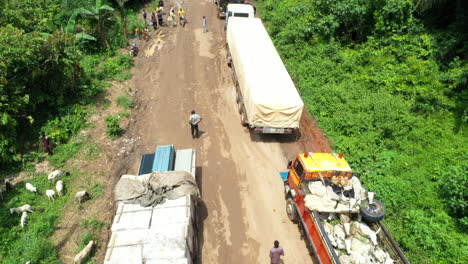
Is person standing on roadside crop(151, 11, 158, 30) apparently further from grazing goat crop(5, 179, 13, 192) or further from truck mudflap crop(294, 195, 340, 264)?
truck mudflap crop(294, 195, 340, 264)

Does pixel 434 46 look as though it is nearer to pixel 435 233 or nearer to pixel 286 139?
pixel 286 139

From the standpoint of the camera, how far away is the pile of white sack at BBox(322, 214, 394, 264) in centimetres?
841

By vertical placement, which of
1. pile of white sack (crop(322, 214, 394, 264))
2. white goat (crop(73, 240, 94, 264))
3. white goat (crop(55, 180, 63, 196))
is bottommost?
white goat (crop(73, 240, 94, 264))

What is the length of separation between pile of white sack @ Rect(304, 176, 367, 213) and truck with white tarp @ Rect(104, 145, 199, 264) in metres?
3.91

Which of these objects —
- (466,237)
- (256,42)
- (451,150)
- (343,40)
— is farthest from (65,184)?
(343,40)

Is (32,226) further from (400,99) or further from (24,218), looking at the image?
(400,99)

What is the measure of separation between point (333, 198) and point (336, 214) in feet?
2.04

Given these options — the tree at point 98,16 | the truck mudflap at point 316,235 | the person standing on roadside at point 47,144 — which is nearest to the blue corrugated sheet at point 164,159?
the truck mudflap at point 316,235

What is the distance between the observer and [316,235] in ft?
29.5

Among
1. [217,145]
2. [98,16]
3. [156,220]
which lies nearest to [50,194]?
[156,220]

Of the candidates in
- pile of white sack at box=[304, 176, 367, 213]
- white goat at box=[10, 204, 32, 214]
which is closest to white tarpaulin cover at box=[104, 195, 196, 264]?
pile of white sack at box=[304, 176, 367, 213]

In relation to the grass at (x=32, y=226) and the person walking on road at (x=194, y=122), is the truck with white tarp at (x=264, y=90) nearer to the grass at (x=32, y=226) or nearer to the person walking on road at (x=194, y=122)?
the person walking on road at (x=194, y=122)

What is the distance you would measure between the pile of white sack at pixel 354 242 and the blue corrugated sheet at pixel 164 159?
594cm

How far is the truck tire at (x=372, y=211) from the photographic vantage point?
8.93 m
